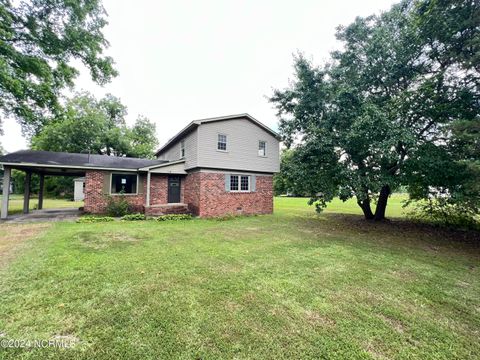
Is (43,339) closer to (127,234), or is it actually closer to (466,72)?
(127,234)

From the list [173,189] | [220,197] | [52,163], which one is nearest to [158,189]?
[173,189]

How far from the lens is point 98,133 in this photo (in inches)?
1076

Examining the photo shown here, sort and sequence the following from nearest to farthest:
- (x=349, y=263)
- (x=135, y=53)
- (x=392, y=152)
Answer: (x=349, y=263) → (x=392, y=152) → (x=135, y=53)

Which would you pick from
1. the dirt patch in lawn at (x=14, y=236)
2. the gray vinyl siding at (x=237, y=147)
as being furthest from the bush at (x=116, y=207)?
the gray vinyl siding at (x=237, y=147)

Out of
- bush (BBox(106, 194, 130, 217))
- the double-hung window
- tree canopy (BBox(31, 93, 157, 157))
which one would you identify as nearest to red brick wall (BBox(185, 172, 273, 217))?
the double-hung window

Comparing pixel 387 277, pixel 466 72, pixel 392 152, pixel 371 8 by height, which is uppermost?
pixel 371 8

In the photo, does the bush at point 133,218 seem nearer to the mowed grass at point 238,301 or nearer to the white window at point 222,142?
the mowed grass at point 238,301

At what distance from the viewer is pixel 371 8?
10.3 meters

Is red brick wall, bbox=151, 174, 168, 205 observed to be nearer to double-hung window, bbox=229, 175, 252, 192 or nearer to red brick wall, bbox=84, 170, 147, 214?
red brick wall, bbox=84, 170, 147, 214

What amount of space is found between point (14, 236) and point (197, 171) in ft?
26.2

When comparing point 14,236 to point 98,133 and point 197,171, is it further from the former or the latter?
point 98,133

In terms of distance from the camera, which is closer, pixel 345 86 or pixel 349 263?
pixel 349 263

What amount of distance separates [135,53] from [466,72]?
59.1 feet

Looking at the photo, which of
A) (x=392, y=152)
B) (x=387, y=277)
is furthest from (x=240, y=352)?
(x=392, y=152)
